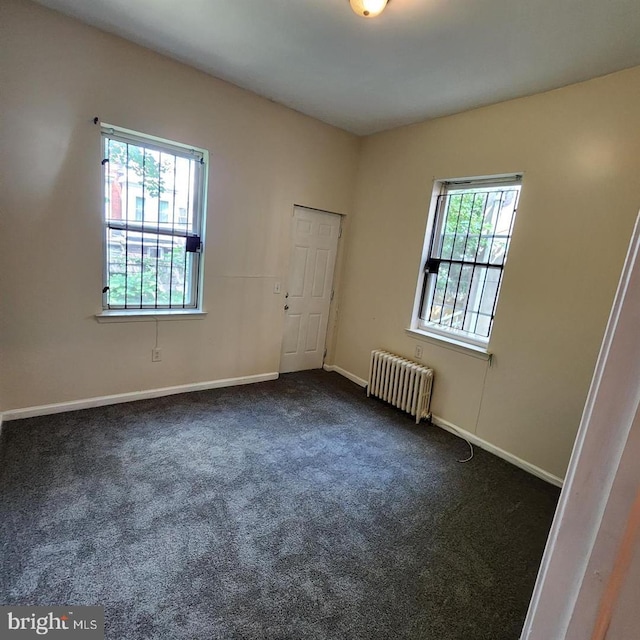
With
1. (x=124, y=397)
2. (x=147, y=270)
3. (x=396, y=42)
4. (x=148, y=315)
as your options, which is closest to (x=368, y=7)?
(x=396, y=42)

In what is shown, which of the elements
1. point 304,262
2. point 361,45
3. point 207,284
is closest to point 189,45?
point 361,45

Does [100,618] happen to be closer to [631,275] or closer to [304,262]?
[631,275]

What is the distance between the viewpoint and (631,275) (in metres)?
0.38

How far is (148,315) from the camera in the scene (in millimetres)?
3105

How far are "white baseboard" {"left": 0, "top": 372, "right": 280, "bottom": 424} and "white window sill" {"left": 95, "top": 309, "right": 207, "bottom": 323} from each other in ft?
2.25

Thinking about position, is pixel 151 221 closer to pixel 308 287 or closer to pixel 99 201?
pixel 99 201

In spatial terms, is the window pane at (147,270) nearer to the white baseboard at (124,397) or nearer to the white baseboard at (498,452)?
the white baseboard at (124,397)

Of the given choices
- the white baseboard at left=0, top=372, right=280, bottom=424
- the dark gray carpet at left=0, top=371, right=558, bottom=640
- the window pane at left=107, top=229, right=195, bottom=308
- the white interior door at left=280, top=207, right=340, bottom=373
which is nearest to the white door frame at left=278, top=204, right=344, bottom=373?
the white interior door at left=280, top=207, right=340, bottom=373

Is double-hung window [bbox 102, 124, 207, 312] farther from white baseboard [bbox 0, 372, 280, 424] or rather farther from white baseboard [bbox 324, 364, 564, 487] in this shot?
white baseboard [bbox 324, 364, 564, 487]

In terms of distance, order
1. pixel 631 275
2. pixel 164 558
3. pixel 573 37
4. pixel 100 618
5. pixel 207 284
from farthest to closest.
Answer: pixel 207 284 < pixel 573 37 < pixel 164 558 < pixel 100 618 < pixel 631 275

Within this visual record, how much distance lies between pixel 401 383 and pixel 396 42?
108 inches

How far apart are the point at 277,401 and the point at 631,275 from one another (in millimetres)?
3352

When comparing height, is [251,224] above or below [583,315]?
above

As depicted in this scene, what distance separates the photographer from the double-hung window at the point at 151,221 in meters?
2.83
